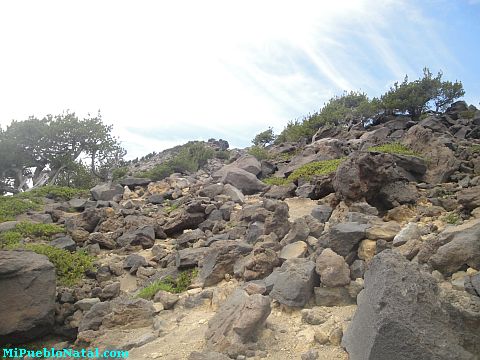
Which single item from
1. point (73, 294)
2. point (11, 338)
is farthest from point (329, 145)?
point (11, 338)

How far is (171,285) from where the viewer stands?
8922 mm

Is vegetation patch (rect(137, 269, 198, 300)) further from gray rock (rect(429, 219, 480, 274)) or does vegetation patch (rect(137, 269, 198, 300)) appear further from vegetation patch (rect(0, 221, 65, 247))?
vegetation patch (rect(0, 221, 65, 247))

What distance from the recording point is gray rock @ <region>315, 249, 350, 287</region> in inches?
252

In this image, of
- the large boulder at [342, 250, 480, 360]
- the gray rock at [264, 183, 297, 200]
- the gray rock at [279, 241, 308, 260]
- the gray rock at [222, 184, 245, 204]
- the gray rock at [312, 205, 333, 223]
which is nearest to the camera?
the large boulder at [342, 250, 480, 360]

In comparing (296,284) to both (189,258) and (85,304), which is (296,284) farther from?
(85,304)

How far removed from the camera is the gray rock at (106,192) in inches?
757

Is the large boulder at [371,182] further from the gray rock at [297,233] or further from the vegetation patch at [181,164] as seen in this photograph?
the vegetation patch at [181,164]

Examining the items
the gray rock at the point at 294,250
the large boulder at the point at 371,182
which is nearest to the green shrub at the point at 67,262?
the gray rock at the point at 294,250

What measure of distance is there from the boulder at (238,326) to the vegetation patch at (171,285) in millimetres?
2699

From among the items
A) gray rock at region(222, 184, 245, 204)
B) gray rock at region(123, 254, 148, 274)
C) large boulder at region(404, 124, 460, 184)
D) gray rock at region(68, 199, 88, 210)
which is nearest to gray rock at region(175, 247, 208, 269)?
gray rock at region(123, 254, 148, 274)

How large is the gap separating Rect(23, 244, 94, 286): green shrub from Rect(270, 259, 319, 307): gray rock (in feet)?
18.6

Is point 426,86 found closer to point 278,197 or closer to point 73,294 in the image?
point 278,197

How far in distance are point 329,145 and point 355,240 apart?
1650 cm

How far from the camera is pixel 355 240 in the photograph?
7.32 metres
